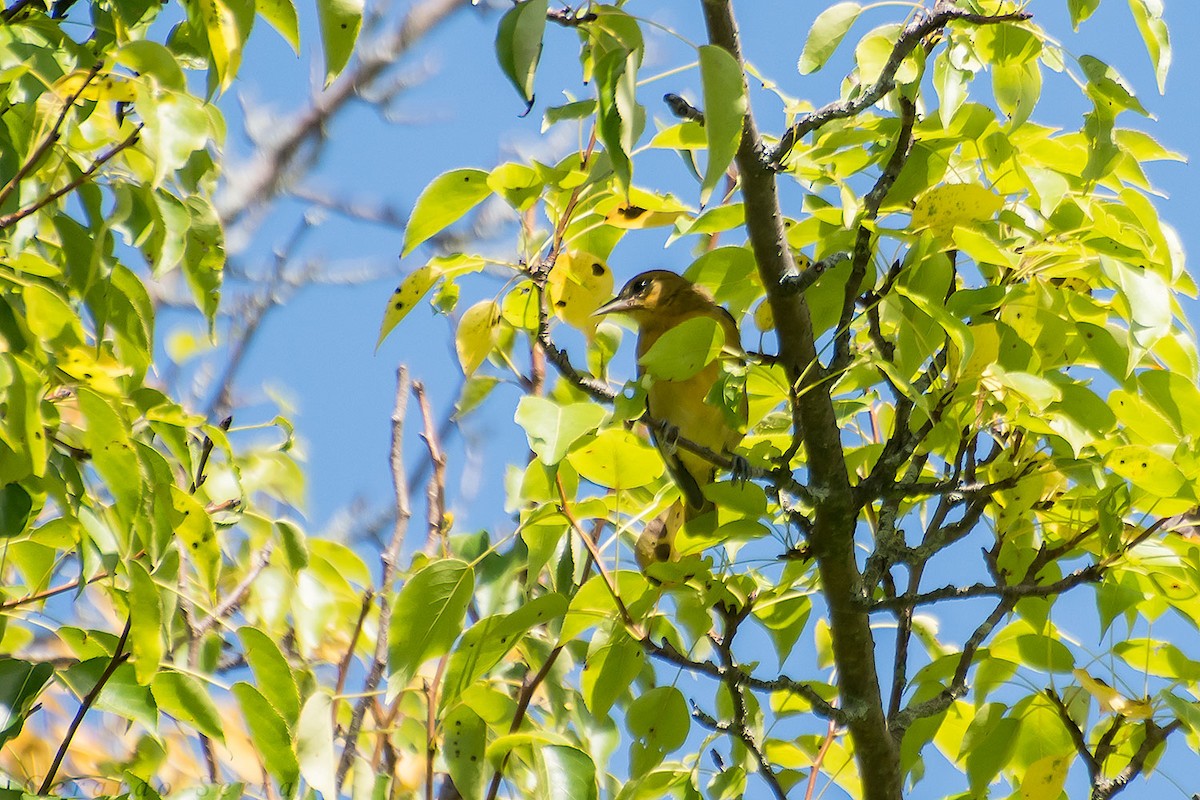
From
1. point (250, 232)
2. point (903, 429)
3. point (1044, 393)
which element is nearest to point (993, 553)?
point (903, 429)

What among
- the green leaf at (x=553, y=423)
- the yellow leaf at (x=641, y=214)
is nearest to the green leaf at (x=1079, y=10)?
the yellow leaf at (x=641, y=214)

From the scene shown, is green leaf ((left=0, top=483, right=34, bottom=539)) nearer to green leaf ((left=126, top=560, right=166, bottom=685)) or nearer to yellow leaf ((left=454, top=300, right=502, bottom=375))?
green leaf ((left=126, top=560, right=166, bottom=685))

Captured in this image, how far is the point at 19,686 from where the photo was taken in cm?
197

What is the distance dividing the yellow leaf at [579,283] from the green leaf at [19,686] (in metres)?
1.04

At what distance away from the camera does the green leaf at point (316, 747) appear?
6.80 ft

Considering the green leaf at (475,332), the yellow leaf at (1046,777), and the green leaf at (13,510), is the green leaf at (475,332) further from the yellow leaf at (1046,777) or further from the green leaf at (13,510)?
the yellow leaf at (1046,777)

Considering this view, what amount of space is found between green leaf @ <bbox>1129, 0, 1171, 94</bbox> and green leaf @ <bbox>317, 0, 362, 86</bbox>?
3.67 ft

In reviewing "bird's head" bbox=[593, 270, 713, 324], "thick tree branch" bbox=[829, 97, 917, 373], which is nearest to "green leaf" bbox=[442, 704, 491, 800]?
"thick tree branch" bbox=[829, 97, 917, 373]

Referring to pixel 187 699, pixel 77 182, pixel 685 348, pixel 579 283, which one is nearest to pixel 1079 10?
pixel 685 348

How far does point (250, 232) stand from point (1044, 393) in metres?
5.08

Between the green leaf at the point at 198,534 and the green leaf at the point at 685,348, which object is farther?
the green leaf at the point at 198,534

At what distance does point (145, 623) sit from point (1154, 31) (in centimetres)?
170

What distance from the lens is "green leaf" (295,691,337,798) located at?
2.07 m

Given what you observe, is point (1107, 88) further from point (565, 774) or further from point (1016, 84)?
point (565, 774)
